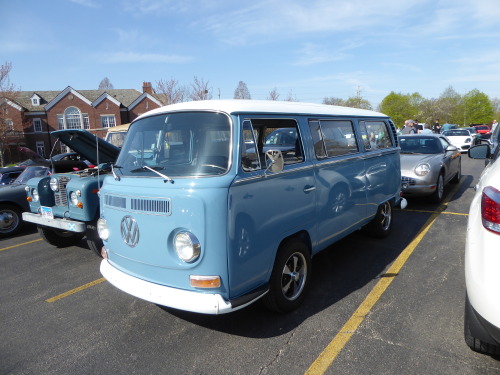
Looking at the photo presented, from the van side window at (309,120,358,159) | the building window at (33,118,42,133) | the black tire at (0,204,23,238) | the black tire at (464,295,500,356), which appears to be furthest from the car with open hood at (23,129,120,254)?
the building window at (33,118,42,133)

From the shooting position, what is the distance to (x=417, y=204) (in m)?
8.45

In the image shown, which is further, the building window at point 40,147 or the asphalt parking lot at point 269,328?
the building window at point 40,147

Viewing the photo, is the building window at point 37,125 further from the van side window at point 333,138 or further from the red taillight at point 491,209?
the red taillight at point 491,209

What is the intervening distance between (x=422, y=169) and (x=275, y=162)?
605cm

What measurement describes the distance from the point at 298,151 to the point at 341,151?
0.99 meters

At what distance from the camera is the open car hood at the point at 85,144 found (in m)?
5.74

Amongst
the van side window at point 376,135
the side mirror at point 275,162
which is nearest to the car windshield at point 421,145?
the van side window at point 376,135

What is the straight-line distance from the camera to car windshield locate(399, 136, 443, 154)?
361 inches

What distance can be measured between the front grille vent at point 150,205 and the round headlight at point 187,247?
25cm

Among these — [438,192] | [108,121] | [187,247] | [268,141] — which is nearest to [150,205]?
[187,247]

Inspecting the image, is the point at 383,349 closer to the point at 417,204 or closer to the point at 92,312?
the point at 92,312

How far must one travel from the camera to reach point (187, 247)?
9.31ft

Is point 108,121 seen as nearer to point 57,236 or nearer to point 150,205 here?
point 57,236

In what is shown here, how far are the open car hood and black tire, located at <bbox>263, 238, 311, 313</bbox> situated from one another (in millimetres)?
3734
